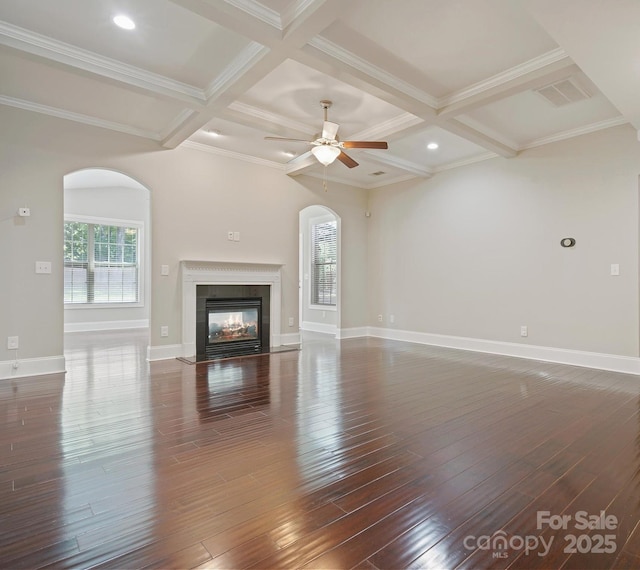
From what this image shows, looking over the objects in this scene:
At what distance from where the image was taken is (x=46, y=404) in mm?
3250

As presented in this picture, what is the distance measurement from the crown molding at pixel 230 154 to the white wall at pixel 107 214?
3429 millimetres

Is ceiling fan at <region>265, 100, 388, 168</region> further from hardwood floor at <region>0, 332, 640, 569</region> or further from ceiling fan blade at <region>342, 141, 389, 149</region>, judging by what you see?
hardwood floor at <region>0, 332, 640, 569</region>

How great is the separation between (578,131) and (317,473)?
5273mm

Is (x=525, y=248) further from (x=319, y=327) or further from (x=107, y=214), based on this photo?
(x=107, y=214)

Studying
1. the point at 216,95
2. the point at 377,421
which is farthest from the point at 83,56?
the point at 377,421

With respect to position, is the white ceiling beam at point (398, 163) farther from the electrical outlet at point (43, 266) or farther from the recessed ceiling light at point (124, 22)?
the electrical outlet at point (43, 266)

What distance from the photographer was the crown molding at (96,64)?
2.93 m

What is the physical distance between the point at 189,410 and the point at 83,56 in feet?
10.4

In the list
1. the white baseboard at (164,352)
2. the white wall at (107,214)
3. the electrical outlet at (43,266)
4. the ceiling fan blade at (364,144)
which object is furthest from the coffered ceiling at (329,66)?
the white wall at (107,214)

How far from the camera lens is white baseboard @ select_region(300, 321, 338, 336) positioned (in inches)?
316

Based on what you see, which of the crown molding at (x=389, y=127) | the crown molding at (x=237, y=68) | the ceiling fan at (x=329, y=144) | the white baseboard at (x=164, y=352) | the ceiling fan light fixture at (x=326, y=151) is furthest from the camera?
the white baseboard at (x=164, y=352)

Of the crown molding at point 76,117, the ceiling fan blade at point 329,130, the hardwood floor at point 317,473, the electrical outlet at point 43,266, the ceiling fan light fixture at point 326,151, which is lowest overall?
the hardwood floor at point 317,473

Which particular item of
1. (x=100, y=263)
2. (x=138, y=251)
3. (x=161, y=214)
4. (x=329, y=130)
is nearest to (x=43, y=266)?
(x=161, y=214)

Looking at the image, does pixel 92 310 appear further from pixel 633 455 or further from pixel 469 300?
pixel 633 455
